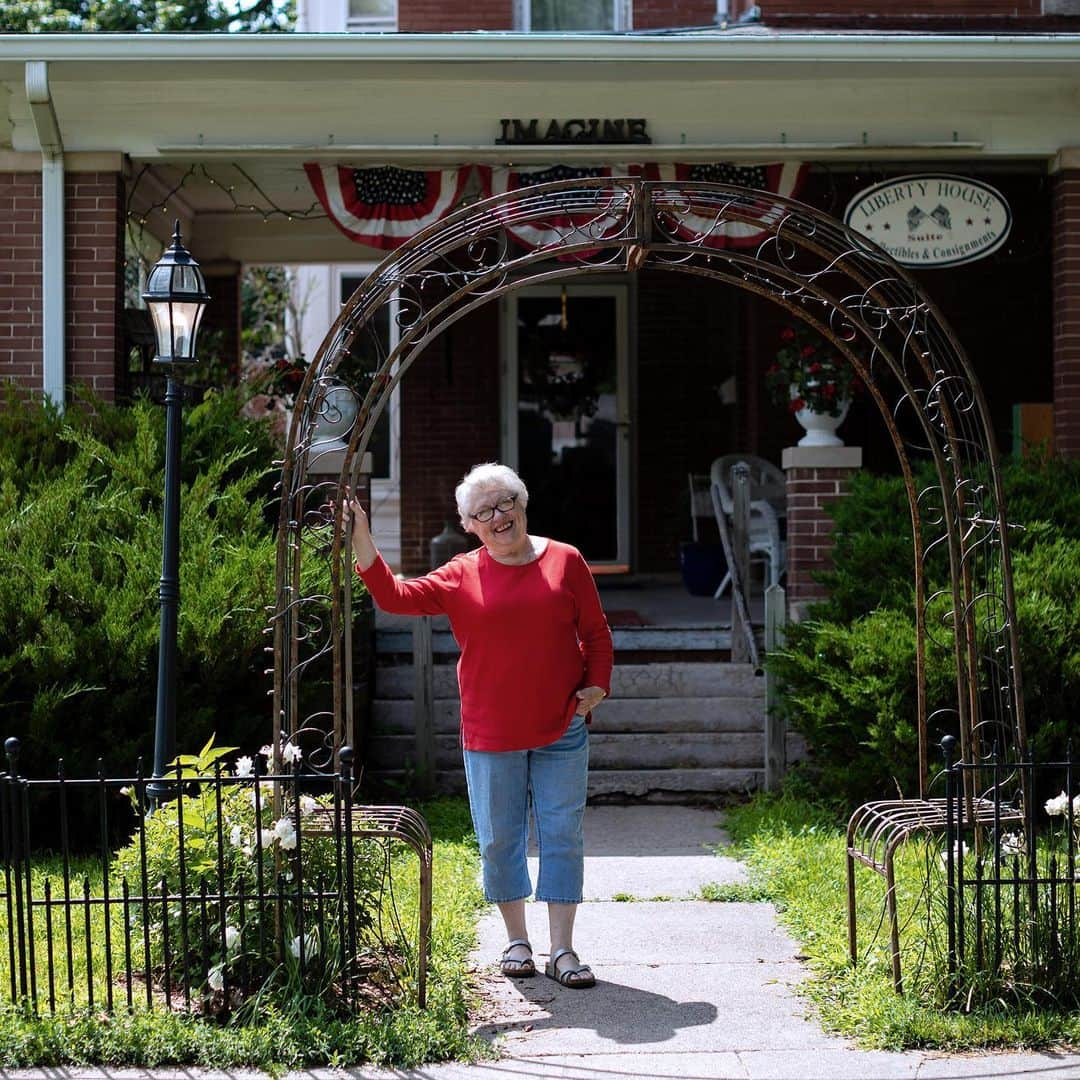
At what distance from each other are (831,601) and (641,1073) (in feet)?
13.1

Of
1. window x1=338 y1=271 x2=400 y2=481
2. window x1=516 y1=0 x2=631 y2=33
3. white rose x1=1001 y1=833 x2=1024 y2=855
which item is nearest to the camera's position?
white rose x1=1001 y1=833 x2=1024 y2=855

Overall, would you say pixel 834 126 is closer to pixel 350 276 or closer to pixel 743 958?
pixel 743 958

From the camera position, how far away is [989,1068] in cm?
418

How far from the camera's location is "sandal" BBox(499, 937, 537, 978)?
16.5 feet

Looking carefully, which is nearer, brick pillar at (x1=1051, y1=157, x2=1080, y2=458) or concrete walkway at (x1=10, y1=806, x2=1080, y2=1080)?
concrete walkway at (x1=10, y1=806, x2=1080, y2=1080)

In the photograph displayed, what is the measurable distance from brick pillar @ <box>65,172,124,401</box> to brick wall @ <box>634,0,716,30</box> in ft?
15.0

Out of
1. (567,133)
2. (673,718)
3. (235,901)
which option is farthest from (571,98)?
(235,901)

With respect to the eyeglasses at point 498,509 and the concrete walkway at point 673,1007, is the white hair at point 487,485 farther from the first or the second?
the concrete walkway at point 673,1007

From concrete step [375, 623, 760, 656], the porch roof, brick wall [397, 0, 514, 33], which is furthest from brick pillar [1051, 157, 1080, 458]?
brick wall [397, 0, 514, 33]

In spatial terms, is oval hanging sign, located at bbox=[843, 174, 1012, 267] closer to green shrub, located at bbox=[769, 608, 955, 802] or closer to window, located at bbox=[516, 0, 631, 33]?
green shrub, located at bbox=[769, 608, 955, 802]

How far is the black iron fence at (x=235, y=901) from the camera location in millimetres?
4480

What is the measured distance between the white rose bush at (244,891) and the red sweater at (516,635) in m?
0.61

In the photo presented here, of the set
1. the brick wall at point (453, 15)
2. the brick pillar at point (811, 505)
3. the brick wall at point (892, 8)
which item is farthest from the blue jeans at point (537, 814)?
the brick wall at point (453, 15)

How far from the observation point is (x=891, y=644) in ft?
23.5
